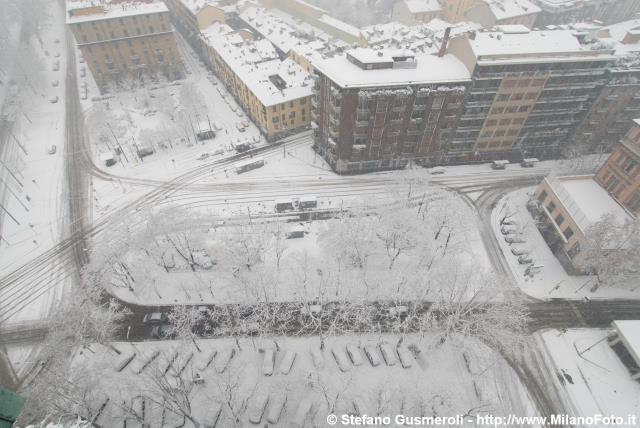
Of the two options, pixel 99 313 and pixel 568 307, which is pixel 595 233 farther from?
pixel 99 313

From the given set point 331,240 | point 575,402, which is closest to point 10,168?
point 331,240

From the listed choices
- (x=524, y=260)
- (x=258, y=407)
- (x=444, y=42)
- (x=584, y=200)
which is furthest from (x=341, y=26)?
(x=258, y=407)

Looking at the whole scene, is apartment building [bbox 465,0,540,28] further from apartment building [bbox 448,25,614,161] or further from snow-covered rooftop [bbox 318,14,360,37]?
apartment building [bbox 448,25,614,161]

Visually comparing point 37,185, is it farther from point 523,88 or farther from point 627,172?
point 627,172

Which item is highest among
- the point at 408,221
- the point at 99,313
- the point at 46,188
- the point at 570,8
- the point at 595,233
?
the point at 570,8

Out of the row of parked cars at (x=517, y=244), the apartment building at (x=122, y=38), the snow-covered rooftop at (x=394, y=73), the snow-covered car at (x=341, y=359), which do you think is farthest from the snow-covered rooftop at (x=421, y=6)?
the snow-covered car at (x=341, y=359)

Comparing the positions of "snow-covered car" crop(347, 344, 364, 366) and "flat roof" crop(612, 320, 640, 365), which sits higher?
"flat roof" crop(612, 320, 640, 365)

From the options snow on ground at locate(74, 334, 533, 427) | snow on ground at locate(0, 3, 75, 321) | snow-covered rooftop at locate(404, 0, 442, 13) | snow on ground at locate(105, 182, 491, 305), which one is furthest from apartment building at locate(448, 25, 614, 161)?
snow on ground at locate(0, 3, 75, 321)
